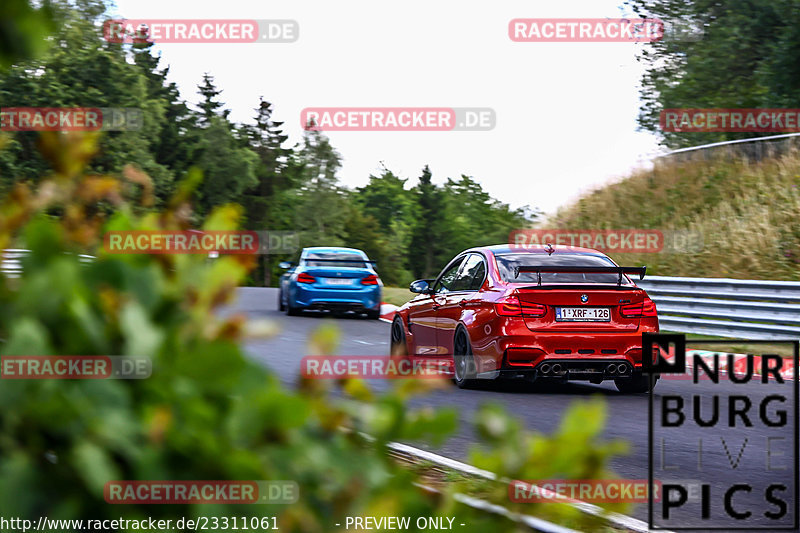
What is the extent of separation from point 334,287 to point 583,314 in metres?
13.8

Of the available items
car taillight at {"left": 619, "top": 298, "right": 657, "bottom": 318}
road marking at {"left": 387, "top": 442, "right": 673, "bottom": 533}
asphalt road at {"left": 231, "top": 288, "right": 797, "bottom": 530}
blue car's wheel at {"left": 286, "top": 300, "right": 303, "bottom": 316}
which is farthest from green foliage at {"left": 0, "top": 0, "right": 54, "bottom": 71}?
blue car's wheel at {"left": 286, "top": 300, "right": 303, "bottom": 316}

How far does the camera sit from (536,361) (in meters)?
10.9

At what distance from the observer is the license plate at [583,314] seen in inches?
429

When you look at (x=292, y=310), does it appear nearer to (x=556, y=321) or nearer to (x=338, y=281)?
(x=338, y=281)

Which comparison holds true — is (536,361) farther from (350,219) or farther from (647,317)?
(350,219)

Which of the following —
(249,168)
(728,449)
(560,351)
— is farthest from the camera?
(249,168)

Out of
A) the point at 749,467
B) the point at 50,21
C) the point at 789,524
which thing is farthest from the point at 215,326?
the point at 749,467

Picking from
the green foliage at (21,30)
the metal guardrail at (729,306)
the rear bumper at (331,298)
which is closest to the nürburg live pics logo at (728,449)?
the green foliage at (21,30)

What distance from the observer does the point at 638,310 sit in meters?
11.1

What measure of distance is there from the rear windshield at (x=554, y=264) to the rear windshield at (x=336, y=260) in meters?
13.3

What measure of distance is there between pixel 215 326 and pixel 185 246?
5.8 inches

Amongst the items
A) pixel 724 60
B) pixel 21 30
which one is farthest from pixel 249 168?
pixel 21 30

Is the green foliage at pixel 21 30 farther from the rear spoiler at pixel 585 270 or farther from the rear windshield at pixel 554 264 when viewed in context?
the rear windshield at pixel 554 264

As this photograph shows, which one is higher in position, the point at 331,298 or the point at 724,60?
the point at 724,60
